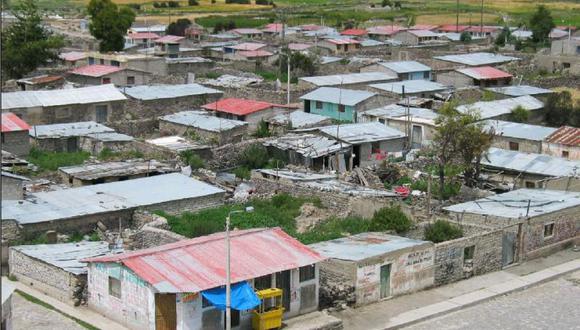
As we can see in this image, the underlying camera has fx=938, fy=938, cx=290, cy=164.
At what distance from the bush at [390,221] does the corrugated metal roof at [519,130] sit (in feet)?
35.2

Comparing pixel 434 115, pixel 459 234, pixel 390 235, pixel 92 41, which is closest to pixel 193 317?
pixel 390 235

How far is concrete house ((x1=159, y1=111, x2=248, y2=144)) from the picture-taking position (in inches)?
1404

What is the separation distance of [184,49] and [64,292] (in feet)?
153

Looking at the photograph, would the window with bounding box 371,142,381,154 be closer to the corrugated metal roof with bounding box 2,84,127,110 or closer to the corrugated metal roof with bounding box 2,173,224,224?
the corrugated metal roof with bounding box 2,173,224,224

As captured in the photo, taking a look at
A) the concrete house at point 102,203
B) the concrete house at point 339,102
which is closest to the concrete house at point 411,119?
the concrete house at point 339,102

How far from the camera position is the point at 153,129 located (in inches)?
1540

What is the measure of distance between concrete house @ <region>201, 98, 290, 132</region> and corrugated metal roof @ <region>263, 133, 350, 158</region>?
15.3ft

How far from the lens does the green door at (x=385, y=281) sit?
20.8m

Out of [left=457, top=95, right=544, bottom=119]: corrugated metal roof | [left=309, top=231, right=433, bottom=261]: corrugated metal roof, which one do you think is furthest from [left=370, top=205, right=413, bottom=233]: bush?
[left=457, top=95, right=544, bottom=119]: corrugated metal roof

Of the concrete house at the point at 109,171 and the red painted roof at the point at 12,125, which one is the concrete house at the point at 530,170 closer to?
the concrete house at the point at 109,171

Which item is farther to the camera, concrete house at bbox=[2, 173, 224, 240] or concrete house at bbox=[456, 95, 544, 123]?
concrete house at bbox=[456, 95, 544, 123]

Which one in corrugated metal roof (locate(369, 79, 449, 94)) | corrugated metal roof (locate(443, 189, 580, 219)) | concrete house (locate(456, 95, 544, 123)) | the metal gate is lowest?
the metal gate

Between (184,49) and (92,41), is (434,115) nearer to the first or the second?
(184,49)

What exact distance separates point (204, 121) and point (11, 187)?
41.9 ft
